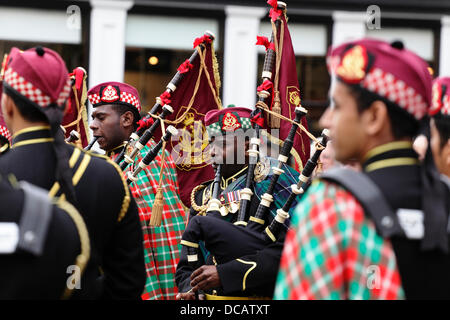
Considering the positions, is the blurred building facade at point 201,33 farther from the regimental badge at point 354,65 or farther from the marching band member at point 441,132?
the regimental badge at point 354,65

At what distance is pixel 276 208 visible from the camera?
4258 mm

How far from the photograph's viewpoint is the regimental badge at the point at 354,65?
2.21 metres

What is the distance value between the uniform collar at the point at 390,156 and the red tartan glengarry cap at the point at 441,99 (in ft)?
3.16

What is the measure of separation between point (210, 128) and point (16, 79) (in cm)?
242

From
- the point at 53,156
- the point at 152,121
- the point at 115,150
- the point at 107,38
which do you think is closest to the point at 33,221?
the point at 53,156

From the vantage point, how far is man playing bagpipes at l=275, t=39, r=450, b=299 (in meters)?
2.06

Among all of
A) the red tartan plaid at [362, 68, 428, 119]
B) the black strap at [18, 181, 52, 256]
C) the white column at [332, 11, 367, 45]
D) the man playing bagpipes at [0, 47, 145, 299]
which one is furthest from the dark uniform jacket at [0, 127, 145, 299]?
the white column at [332, 11, 367, 45]

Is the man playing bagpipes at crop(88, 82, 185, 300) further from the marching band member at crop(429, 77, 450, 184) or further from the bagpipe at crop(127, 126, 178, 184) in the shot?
the marching band member at crop(429, 77, 450, 184)

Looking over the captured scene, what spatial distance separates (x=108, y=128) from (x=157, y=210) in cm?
113

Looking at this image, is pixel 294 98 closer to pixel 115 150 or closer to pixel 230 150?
pixel 230 150

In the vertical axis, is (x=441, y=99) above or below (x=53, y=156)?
above

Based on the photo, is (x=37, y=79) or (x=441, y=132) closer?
(x=37, y=79)

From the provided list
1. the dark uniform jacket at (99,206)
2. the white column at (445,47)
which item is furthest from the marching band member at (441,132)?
the white column at (445,47)
